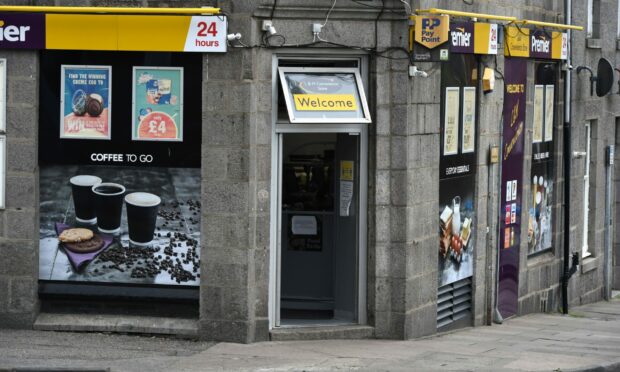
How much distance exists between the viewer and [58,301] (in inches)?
515

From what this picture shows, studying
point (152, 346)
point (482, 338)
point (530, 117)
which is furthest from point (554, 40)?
point (152, 346)

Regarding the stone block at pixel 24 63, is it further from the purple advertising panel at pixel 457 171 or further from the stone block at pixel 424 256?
the purple advertising panel at pixel 457 171

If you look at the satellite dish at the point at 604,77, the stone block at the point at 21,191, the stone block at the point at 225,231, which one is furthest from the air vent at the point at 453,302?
the satellite dish at the point at 604,77

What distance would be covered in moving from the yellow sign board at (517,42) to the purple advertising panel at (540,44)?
0.17m

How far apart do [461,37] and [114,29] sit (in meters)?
4.56

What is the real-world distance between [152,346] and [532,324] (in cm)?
654

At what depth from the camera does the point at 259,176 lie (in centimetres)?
1268

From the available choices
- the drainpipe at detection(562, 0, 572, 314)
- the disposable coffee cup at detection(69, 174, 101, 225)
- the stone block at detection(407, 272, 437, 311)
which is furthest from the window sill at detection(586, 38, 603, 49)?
the disposable coffee cup at detection(69, 174, 101, 225)

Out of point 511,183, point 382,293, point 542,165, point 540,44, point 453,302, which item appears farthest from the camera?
point 542,165

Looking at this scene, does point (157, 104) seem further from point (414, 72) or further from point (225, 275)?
point (414, 72)

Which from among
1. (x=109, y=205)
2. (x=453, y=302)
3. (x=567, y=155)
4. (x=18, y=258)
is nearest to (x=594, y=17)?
(x=567, y=155)

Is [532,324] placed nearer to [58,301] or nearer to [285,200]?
[285,200]

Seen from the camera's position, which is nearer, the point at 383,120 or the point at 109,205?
the point at 109,205

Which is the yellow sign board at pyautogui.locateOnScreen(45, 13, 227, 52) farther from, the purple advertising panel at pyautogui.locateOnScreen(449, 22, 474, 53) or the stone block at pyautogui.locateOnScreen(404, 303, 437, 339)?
the stone block at pyautogui.locateOnScreen(404, 303, 437, 339)
